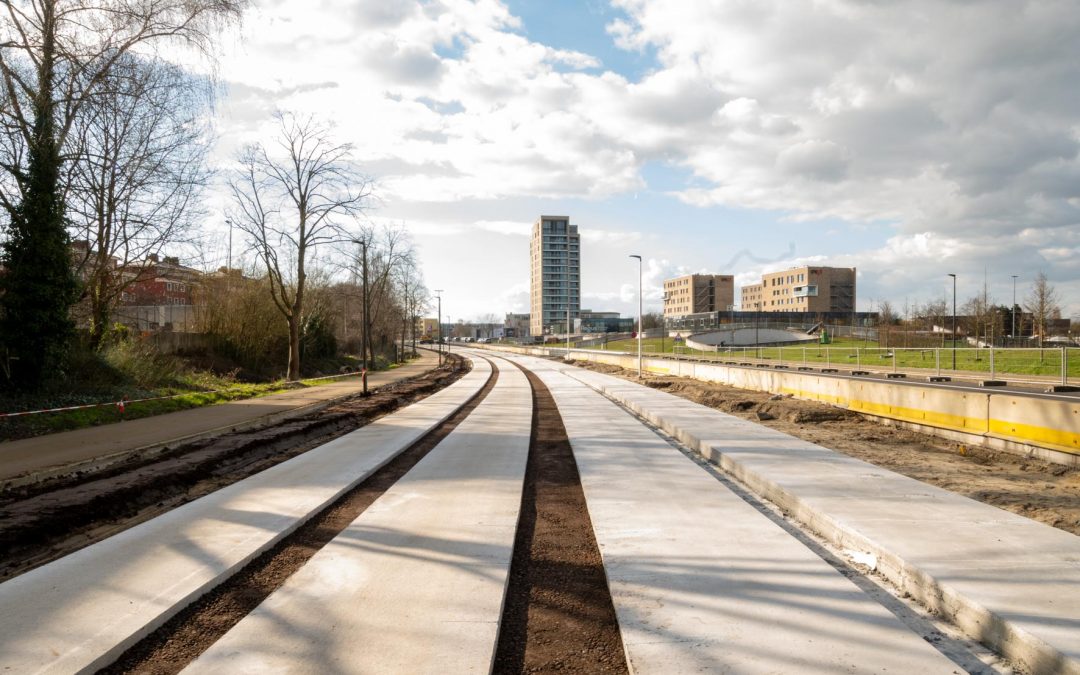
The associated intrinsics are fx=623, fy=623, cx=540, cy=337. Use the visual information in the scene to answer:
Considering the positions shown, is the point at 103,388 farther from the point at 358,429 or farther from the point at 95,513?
the point at 95,513

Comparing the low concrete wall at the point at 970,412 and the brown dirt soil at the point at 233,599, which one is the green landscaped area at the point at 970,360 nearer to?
the low concrete wall at the point at 970,412

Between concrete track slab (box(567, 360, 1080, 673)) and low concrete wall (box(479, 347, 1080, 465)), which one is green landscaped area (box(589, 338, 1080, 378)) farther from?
concrete track slab (box(567, 360, 1080, 673))

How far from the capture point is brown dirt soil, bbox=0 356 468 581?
654 centimetres

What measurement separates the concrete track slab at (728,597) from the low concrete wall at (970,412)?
5.92 m

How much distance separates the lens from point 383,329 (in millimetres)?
69562

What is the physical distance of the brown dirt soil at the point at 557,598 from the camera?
13.2 feet

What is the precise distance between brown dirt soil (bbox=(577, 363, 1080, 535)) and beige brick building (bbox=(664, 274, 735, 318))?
470 ft

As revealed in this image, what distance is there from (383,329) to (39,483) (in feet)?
201

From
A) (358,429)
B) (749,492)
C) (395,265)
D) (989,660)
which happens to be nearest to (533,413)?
(358,429)

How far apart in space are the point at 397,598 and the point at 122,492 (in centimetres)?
572

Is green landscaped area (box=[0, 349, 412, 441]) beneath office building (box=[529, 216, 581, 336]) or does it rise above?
beneath

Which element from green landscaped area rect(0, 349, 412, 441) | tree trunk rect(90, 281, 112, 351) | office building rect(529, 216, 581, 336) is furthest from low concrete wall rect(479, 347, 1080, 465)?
office building rect(529, 216, 581, 336)

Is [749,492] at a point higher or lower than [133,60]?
lower

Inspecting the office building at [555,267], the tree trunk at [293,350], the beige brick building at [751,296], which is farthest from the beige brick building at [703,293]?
the tree trunk at [293,350]
